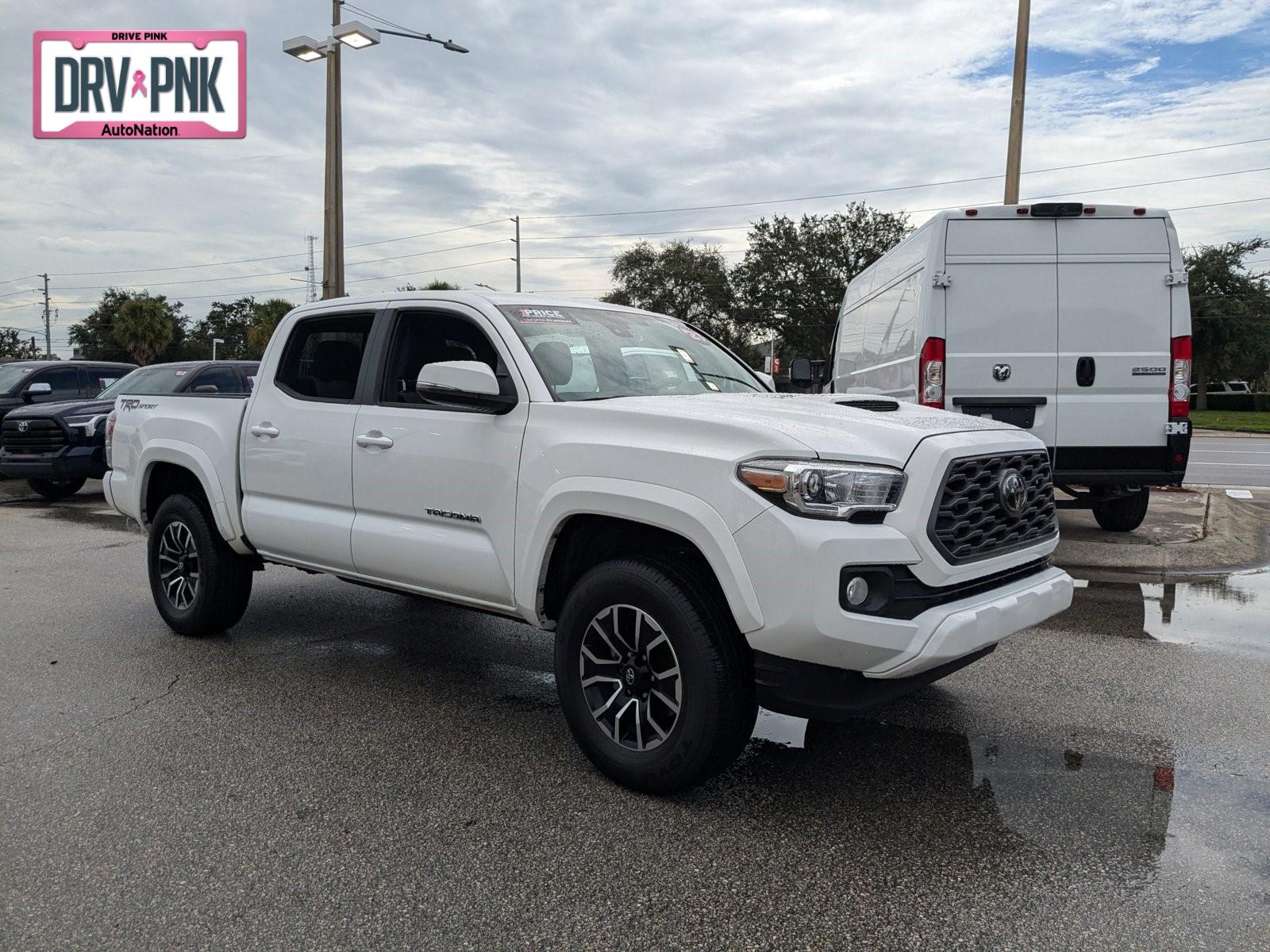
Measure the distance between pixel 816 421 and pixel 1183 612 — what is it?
13.9ft

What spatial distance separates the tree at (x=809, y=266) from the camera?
173ft

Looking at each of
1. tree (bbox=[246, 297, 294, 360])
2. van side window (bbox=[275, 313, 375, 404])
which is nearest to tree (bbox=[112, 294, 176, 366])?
tree (bbox=[246, 297, 294, 360])

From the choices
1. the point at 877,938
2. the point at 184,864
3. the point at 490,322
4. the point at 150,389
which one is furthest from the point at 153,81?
the point at 877,938

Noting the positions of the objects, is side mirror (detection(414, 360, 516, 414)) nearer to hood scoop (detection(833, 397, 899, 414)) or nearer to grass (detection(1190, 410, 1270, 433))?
hood scoop (detection(833, 397, 899, 414))

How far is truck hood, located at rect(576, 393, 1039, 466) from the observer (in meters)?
3.20

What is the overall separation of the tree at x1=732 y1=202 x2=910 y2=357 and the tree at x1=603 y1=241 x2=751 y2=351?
10.7 ft

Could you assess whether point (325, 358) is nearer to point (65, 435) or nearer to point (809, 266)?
point (65, 435)

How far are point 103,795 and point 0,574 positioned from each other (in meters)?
5.21

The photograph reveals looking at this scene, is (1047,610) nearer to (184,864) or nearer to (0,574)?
(184,864)

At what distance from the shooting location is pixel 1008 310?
7.91 m

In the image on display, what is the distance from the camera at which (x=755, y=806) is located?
3443mm

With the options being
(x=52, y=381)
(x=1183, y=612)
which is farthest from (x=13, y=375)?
(x=1183, y=612)

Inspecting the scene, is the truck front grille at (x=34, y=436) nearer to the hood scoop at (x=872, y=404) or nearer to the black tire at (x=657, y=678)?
the black tire at (x=657, y=678)

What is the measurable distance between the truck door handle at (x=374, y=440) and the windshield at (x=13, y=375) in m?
13.1
